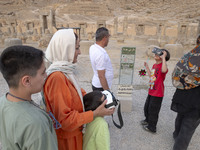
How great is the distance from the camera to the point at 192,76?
180 cm

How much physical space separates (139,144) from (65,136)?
1.73 metres

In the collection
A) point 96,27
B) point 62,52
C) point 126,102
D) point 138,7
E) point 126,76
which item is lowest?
point 126,102

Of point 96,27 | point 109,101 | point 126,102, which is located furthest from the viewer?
point 96,27

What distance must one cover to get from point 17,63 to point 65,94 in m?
0.44

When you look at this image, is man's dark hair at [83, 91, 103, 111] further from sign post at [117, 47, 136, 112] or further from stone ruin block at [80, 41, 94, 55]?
stone ruin block at [80, 41, 94, 55]

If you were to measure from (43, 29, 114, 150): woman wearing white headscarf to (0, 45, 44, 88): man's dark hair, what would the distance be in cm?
28

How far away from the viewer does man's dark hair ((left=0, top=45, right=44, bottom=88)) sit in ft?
2.79

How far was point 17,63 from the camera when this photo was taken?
2.82 feet

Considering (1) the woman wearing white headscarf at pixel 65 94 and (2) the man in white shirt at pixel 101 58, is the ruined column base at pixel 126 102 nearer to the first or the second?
(2) the man in white shirt at pixel 101 58

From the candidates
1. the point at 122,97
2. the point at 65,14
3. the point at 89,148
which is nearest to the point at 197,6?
the point at 65,14

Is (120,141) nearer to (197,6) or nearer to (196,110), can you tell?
(196,110)

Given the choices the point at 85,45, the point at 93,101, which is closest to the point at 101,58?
the point at 93,101

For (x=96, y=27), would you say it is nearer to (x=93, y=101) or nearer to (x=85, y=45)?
(x=85, y=45)

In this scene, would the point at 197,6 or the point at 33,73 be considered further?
the point at 197,6
